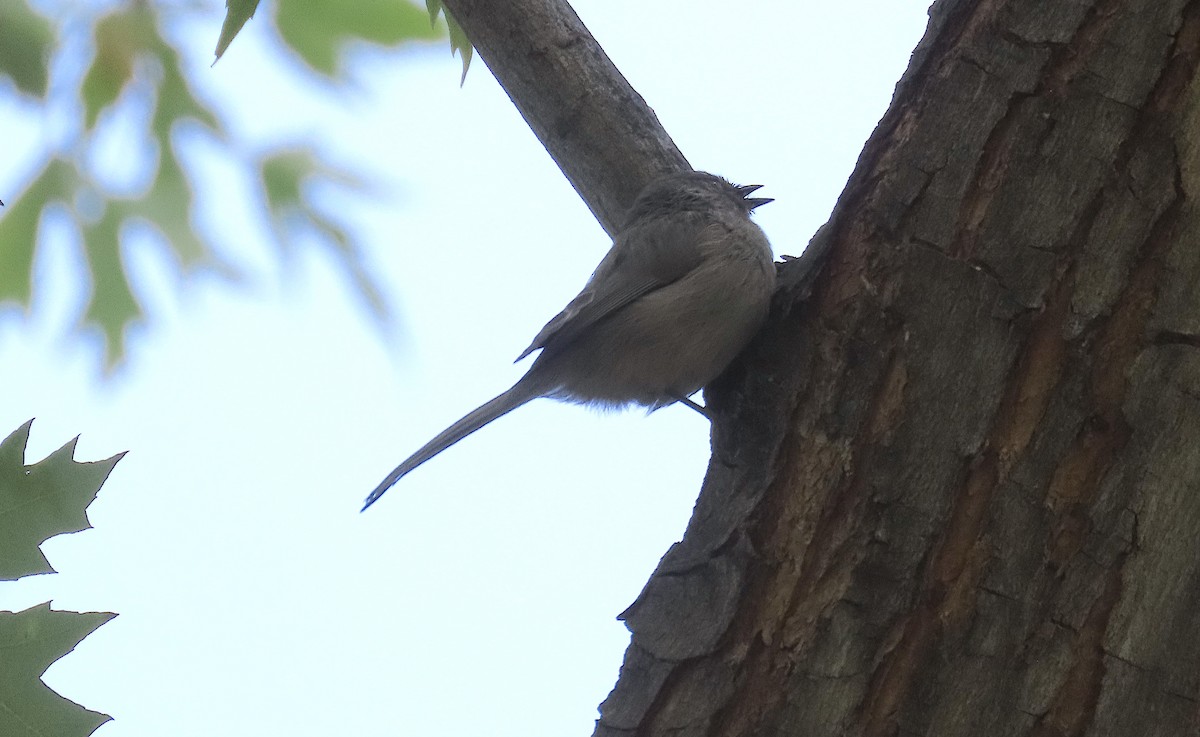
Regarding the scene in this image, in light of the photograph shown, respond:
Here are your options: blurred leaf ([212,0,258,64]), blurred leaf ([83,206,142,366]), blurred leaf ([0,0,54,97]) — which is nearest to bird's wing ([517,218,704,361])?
blurred leaf ([212,0,258,64])

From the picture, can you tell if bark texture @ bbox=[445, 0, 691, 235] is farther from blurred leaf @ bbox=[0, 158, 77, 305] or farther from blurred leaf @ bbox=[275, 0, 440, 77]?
blurred leaf @ bbox=[0, 158, 77, 305]

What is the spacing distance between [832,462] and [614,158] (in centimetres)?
137

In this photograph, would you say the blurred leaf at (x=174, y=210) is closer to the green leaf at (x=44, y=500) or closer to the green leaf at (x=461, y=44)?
the green leaf at (x=461, y=44)

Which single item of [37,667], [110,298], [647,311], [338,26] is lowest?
[37,667]

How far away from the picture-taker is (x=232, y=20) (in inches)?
118

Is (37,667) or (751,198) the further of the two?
(751,198)

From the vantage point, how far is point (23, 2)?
389cm

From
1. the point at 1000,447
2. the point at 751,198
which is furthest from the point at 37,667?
the point at 751,198

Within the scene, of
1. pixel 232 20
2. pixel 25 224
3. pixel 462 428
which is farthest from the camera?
pixel 25 224

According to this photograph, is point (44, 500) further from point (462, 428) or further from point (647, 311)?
point (647, 311)

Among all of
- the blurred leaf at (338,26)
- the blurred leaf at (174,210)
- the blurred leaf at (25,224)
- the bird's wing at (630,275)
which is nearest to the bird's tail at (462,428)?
the bird's wing at (630,275)

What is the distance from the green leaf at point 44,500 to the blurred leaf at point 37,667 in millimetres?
102

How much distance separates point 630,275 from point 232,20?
5.33 feet

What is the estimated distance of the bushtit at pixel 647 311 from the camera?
3729 mm
